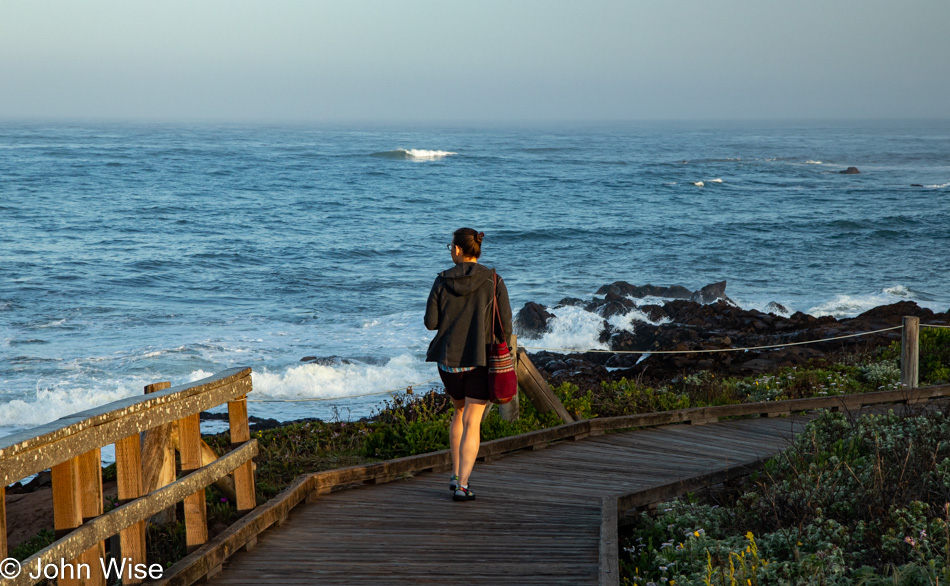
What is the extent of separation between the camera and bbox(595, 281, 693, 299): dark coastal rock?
2547cm

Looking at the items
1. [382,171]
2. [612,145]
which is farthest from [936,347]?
[612,145]

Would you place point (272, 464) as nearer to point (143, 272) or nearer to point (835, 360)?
point (835, 360)

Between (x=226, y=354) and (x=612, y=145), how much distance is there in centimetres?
10177

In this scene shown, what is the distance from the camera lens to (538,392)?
8.02 metres

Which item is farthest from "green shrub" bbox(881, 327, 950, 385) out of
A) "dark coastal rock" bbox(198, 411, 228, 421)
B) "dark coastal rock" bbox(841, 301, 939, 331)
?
"dark coastal rock" bbox(198, 411, 228, 421)

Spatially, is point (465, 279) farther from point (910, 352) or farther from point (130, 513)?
point (910, 352)

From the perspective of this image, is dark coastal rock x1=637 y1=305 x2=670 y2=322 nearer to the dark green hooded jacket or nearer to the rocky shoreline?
the rocky shoreline

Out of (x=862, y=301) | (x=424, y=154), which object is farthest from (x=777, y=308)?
(x=424, y=154)

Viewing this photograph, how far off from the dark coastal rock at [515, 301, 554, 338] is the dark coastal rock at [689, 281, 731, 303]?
590cm

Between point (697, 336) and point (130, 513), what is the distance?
16.3 m

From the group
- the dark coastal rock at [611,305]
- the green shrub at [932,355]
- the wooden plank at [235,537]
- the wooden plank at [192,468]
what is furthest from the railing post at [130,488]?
the dark coastal rock at [611,305]

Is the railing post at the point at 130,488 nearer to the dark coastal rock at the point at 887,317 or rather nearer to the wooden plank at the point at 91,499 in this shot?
the wooden plank at the point at 91,499

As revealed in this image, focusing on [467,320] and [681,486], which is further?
[681,486]

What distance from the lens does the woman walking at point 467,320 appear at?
542 centimetres
